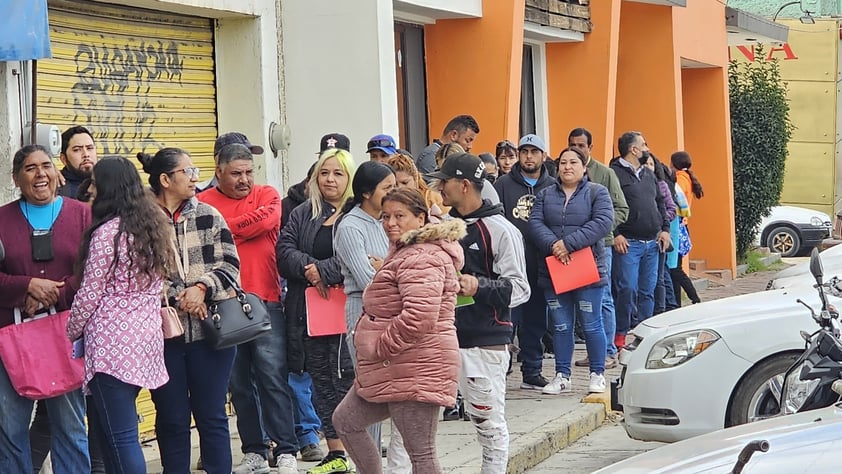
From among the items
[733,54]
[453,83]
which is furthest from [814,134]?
[453,83]

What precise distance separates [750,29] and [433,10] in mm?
11628

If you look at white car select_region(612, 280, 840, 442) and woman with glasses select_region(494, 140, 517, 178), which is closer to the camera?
white car select_region(612, 280, 840, 442)

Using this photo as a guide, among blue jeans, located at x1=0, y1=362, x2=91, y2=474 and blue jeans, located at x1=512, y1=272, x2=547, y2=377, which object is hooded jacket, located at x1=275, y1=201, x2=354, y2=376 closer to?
blue jeans, located at x1=0, y1=362, x2=91, y2=474

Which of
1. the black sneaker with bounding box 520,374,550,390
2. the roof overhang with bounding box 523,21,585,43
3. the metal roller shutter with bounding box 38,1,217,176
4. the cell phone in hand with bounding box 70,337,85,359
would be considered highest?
the roof overhang with bounding box 523,21,585,43

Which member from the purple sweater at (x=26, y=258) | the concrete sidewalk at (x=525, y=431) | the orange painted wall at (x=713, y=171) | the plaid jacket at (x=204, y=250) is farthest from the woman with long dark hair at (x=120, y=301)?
the orange painted wall at (x=713, y=171)

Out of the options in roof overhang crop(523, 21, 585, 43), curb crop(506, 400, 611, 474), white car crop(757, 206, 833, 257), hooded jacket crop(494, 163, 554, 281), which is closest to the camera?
curb crop(506, 400, 611, 474)

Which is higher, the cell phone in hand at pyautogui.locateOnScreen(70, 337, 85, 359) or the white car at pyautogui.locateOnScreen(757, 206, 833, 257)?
the cell phone in hand at pyautogui.locateOnScreen(70, 337, 85, 359)

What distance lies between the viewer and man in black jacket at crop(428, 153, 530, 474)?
269 inches

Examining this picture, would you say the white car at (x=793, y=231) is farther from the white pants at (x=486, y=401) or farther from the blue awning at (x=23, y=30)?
the blue awning at (x=23, y=30)

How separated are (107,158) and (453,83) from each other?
8191 mm

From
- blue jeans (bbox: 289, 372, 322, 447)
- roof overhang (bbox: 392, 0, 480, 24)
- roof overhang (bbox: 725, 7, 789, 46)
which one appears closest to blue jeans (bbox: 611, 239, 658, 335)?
roof overhang (bbox: 392, 0, 480, 24)

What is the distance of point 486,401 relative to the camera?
679 centimetres

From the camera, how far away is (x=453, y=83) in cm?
1407

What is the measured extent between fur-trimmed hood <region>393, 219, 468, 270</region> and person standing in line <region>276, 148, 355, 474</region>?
1.41 metres
